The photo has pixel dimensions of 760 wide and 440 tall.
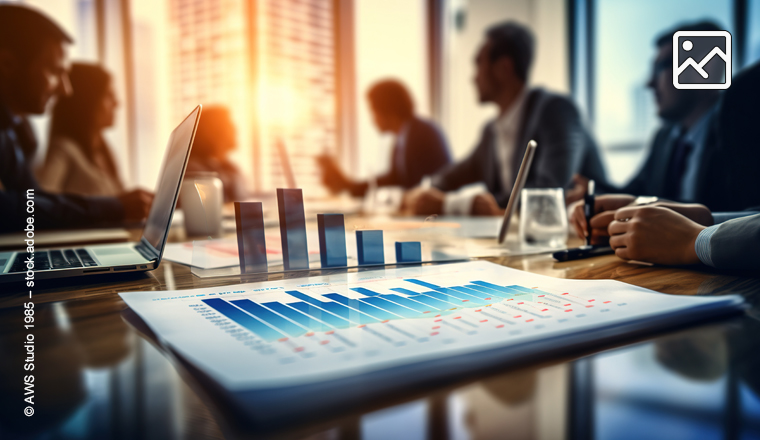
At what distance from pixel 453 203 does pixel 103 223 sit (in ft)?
3.86

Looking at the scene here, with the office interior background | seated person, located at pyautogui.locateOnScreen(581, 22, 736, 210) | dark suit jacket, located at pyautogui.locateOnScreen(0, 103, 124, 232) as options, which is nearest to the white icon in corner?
seated person, located at pyautogui.locateOnScreen(581, 22, 736, 210)

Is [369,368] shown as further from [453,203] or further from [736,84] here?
[453,203]

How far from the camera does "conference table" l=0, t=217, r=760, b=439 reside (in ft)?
0.63

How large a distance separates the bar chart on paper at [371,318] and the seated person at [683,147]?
1139 millimetres

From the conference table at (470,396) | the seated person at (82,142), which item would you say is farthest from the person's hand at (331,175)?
the conference table at (470,396)

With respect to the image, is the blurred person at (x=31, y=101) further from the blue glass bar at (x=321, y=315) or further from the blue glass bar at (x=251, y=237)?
the blue glass bar at (x=321, y=315)

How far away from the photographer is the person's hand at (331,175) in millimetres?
2645

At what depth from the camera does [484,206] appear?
62.0 inches

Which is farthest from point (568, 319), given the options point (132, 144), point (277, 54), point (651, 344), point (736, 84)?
point (277, 54)

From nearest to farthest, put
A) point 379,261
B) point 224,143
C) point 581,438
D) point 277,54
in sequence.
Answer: point 581,438
point 379,261
point 224,143
point 277,54

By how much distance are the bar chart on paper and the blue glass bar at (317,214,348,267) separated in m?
0.09

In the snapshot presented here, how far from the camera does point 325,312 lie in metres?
0.34

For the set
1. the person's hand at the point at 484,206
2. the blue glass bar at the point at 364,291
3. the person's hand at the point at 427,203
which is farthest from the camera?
the person's hand at the point at 427,203

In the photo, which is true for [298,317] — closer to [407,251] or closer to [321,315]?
[321,315]
